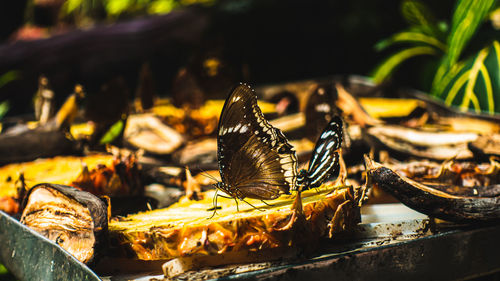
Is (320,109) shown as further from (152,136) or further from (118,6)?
(118,6)

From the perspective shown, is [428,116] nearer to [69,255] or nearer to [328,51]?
[69,255]

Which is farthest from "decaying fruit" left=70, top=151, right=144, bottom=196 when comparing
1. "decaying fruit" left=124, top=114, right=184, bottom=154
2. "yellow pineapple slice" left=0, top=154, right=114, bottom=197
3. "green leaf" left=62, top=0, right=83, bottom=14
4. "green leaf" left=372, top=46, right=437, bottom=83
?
"green leaf" left=62, top=0, right=83, bottom=14

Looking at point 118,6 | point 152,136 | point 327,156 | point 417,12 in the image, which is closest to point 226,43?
point 417,12

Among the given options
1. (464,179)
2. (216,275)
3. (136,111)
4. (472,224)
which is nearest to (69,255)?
(216,275)

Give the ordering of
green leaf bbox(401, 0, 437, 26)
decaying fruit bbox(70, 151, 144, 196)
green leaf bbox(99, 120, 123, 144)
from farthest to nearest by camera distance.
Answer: green leaf bbox(401, 0, 437, 26) → green leaf bbox(99, 120, 123, 144) → decaying fruit bbox(70, 151, 144, 196)

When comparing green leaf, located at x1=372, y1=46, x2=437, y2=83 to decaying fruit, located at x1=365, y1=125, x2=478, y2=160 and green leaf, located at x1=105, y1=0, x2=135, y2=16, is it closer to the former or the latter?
decaying fruit, located at x1=365, y1=125, x2=478, y2=160
